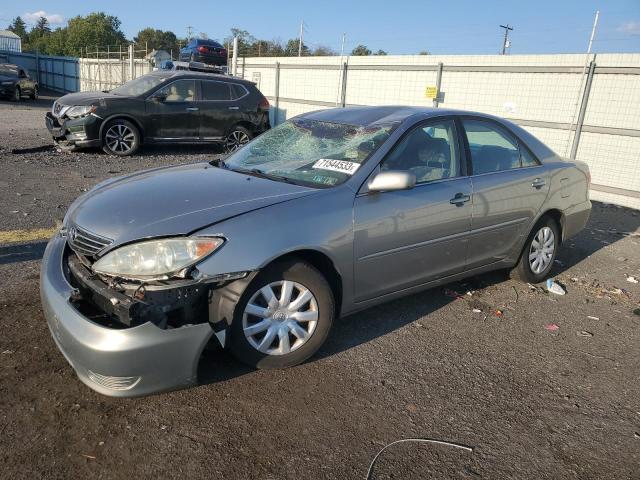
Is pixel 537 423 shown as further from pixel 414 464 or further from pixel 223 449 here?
pixel 223 449

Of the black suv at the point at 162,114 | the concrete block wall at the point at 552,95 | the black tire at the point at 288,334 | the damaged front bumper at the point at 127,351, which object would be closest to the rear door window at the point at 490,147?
the black tire at the point at 288,334

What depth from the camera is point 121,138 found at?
1086 centimetres

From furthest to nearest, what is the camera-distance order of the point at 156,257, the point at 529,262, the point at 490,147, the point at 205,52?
the point at 205,52, the point at 529,262, the point at 490,147, the point at 156,257

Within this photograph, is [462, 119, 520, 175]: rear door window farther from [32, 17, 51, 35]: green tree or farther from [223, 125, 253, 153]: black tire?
[32, 17, 51, 35]: green tree

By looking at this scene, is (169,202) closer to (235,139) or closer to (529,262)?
(529,262)

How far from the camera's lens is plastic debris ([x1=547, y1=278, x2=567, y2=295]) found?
16.6ft

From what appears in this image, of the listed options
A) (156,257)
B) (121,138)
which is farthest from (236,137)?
→ (156,257)

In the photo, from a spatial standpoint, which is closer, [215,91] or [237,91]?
[215,91]

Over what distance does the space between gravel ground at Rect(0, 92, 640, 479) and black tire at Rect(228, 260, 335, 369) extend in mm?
113

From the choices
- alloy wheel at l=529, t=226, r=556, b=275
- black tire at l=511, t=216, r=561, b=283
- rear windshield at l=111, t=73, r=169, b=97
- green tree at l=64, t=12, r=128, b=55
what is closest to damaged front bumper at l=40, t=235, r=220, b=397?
black tire at l=511, t=216, r=561, b=283

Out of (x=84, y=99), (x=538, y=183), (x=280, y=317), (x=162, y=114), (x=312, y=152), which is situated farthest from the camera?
(x=162, y=114)

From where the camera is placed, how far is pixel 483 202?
4.30 metres

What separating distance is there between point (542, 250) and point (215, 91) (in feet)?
28.5

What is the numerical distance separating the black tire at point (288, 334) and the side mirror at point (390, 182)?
715 mm
